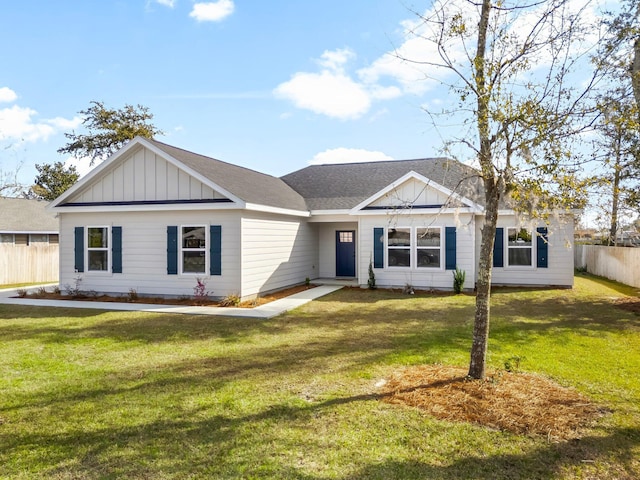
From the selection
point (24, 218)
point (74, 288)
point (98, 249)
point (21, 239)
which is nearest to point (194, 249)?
point (98, 249)

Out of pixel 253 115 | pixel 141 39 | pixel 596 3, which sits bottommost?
pixel 596 3

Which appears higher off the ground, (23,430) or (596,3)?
(596,3)

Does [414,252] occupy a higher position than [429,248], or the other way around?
[429,248]

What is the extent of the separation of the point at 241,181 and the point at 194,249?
2.94 m

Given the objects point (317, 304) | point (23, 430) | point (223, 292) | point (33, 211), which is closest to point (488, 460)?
point (23, 430)

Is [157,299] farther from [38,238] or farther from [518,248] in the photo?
[38,238]

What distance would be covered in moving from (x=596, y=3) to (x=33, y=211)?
28109mm

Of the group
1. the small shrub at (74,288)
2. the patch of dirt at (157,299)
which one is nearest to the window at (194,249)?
the patch of dirt at (157,299)

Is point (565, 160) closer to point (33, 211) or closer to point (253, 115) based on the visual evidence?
point (253, 115)

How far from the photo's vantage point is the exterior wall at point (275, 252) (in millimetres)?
12250

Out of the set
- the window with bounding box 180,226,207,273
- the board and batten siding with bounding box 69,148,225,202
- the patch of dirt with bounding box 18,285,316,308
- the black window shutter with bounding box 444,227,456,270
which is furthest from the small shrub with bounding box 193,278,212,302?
the black window shutter with bounding box 444,227,456,270

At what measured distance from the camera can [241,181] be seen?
14016 millimetres

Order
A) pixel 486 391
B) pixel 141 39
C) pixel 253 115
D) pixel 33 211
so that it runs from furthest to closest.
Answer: pixel 33 211 → pixel 253 115 → pixel 141 39 → pixel 486 391

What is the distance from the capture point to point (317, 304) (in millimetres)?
11898
